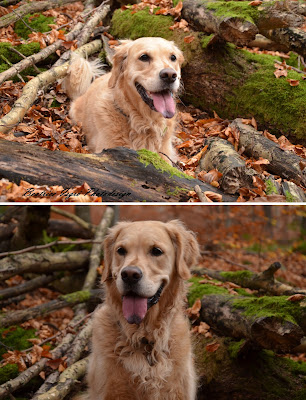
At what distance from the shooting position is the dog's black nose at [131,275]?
3.17 metres

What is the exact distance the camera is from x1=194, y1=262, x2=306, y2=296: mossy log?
15.8ft

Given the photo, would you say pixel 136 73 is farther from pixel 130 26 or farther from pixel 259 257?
pixel 259 257

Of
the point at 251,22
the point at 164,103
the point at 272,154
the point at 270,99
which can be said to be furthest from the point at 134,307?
the point at 251,22

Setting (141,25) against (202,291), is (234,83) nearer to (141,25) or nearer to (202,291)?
(141,25)

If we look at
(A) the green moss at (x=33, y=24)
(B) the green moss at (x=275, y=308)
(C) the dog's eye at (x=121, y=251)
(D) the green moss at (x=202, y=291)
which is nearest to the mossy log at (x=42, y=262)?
(D) the green moss at (x=202, y=291)

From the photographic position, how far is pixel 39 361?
450 cm

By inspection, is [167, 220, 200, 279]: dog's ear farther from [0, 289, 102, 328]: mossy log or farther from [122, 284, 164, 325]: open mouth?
[0, 289, 102, 328]: mossy log

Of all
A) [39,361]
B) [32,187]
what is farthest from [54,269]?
[32,187]

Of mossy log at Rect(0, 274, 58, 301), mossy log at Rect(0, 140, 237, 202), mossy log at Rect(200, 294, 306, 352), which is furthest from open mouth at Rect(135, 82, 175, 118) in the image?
mossy log at Rect(0, 274, 58, 301)

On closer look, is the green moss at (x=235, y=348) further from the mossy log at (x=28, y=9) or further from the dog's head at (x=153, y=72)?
the mossy log at (x=28, y=9)

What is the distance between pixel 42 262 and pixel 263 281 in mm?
2996

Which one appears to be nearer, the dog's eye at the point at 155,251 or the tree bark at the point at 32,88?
the dog's eye at the point at 155,251

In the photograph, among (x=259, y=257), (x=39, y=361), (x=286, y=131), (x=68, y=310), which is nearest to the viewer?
(x=39, y=361)

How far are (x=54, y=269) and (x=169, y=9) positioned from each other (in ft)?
14.9
